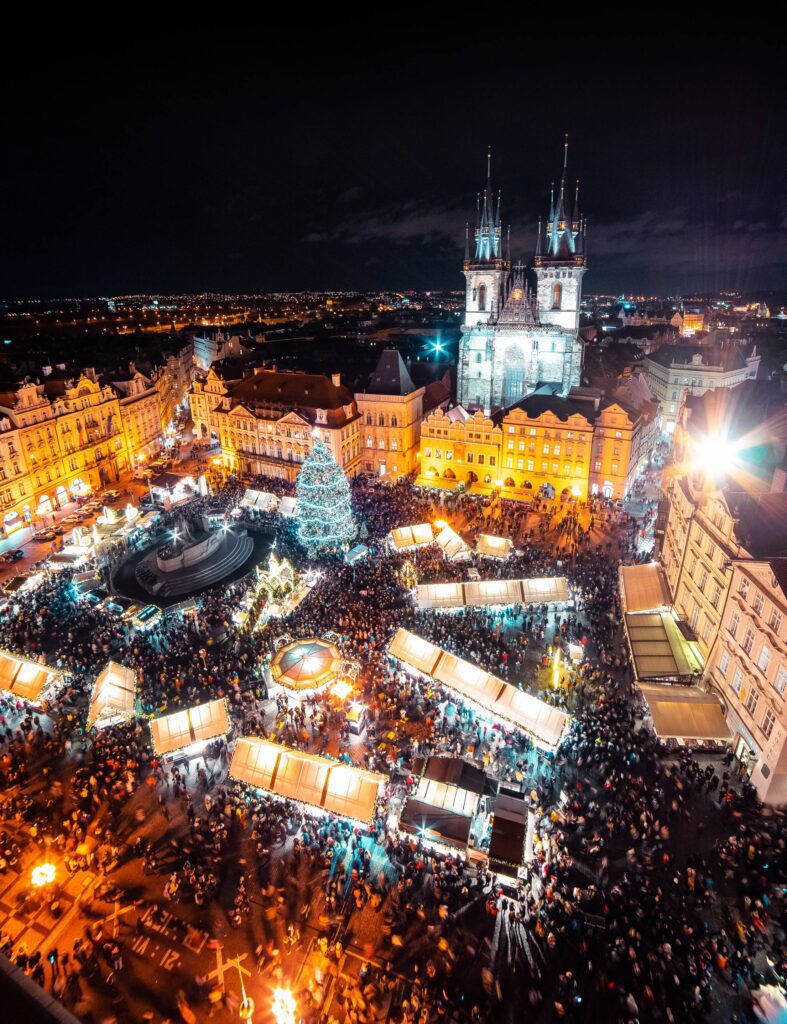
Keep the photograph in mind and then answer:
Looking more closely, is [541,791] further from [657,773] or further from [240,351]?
[240,351]

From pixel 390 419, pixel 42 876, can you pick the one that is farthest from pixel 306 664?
pixel 390 419

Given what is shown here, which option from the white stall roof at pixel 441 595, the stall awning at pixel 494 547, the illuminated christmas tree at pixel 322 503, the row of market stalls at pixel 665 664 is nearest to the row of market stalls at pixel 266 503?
the illuminated christmas tree at pixel 322 503

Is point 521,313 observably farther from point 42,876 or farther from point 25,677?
point 42,876

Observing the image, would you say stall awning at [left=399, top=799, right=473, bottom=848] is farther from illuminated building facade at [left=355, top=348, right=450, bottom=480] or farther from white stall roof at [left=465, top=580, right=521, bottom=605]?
illuminated building facade at [left=355, top=348, right=450, bottom=480]

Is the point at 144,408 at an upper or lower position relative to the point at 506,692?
upper

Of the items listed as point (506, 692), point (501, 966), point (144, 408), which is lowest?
point (501, 966)

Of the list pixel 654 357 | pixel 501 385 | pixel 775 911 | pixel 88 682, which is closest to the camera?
pixel 775 911

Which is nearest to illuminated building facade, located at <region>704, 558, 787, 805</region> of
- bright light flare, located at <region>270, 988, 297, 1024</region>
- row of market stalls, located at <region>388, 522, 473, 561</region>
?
row of market stalls, located at <region>388, 522, 473, 561</region>

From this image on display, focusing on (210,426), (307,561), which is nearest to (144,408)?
(210,426)
